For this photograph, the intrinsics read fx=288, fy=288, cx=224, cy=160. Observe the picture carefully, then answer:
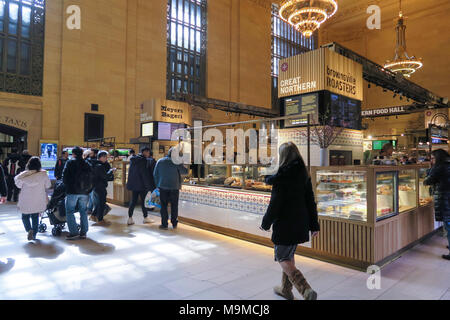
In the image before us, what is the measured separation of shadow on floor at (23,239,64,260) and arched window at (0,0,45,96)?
10135mm

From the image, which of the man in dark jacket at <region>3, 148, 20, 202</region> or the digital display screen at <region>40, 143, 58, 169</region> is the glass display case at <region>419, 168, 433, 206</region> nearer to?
the man in dark jacket at <region>3, 148, 20, 202</region>

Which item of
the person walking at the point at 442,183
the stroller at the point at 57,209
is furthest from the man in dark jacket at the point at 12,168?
the person walking at the point at 442,183

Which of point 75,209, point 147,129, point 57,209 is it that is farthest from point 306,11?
point 57,209

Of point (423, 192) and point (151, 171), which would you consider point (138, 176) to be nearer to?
point (151, 171)

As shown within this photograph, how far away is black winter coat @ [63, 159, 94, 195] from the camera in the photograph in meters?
4.79

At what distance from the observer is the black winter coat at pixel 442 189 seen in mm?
4203

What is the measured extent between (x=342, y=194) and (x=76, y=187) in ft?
13.7

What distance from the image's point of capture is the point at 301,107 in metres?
7.25

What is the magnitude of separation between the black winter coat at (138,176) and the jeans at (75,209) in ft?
3.93

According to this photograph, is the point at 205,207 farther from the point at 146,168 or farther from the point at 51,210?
the point at 51,210

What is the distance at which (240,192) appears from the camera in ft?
16.8

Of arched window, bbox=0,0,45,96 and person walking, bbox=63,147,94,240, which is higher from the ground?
arched window, bbox=0,0,45,96

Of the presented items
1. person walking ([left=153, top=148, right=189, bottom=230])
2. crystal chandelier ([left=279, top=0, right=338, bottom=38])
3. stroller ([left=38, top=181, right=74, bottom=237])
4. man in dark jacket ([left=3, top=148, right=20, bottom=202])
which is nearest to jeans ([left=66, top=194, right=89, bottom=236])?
stroller ([left=38, top=181, right=74, bottom=237])

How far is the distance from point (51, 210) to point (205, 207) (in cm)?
279
